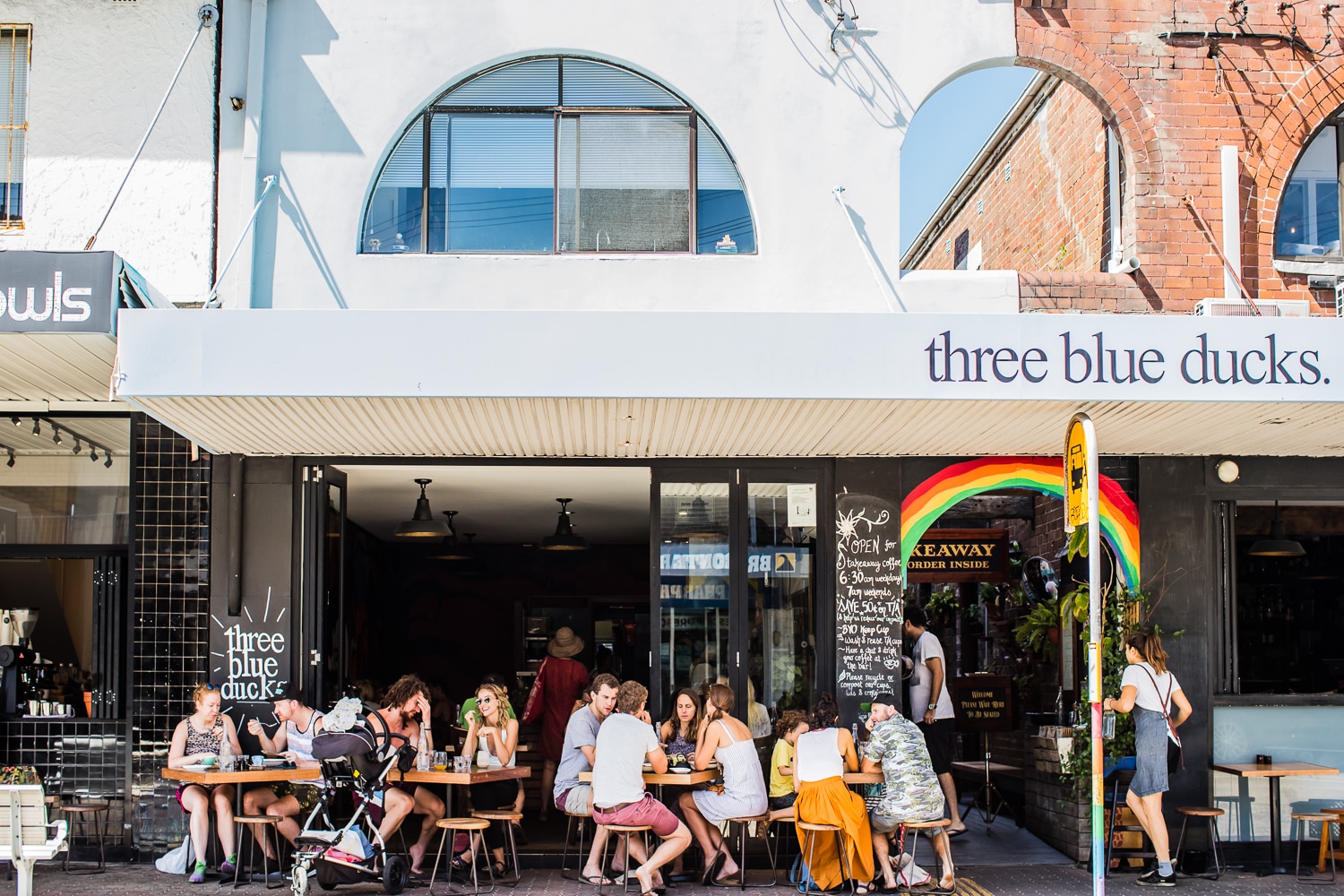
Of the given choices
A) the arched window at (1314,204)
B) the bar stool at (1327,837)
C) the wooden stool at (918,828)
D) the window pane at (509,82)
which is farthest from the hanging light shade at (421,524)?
the bar stool at (1327,837)

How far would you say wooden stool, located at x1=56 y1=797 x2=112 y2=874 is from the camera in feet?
29.3

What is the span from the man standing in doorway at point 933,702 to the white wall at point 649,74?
109 inches

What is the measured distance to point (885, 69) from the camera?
9.37 meters

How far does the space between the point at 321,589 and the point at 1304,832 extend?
24.0 ft

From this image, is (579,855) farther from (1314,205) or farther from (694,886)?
(1314,205)

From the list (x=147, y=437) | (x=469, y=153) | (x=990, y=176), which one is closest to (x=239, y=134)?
(x=469, y=153)

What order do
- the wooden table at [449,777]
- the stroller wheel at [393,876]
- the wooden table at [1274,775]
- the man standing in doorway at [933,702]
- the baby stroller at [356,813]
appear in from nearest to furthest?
the baby stroller at [356,813]
the stroller wheel at [393,876]
the wooden table at [449,777]
the wooden table at [1274,775]
the man standing in doorway at [933,702]

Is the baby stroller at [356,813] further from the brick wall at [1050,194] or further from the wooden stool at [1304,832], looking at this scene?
the brick wall at [1050,194]

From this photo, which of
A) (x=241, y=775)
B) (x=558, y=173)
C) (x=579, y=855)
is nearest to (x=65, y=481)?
(x=241, y=775)

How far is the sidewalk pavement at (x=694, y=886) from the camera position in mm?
8469

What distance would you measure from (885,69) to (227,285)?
194 inches

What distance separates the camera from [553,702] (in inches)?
442

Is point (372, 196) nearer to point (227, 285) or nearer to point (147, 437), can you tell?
point (227, 285)

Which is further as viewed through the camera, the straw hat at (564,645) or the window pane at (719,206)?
the straw hat at (564,645)
